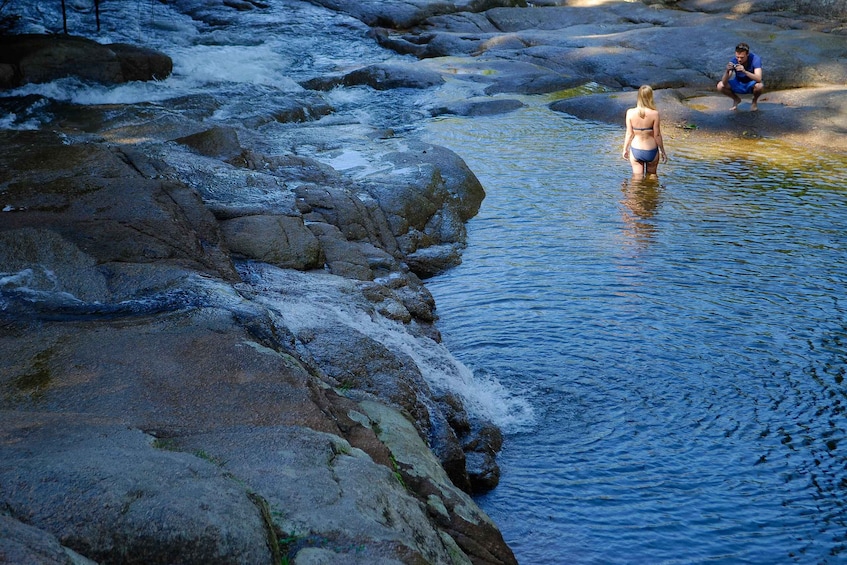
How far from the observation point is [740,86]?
15.7m

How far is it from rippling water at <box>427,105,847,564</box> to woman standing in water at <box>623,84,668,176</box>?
0.32m

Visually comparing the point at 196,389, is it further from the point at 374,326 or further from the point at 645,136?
the point at 645,136

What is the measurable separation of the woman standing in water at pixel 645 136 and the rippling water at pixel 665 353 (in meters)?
0.32

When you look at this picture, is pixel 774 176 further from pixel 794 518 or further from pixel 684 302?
pixel 794 518

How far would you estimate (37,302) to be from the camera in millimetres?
4914

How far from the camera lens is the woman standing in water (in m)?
11.9

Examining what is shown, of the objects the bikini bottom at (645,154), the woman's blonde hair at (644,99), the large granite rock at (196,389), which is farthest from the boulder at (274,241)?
the woman's blonde hair at (644,99)

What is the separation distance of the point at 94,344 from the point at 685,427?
425 centimetres

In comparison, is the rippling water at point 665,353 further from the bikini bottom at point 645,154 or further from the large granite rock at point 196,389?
the large granite rock at point 196,389

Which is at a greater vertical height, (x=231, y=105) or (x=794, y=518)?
(x=231, y=105)

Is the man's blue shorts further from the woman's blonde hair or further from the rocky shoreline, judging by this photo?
the woman's blonde hair

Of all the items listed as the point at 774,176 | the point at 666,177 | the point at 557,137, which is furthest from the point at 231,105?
the point at 774,176

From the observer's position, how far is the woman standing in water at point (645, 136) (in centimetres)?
1194

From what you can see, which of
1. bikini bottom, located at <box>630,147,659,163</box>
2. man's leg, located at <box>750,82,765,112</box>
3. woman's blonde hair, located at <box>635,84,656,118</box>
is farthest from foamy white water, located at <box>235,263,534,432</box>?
man's leg, located at <box>750,82,765,112</box>
